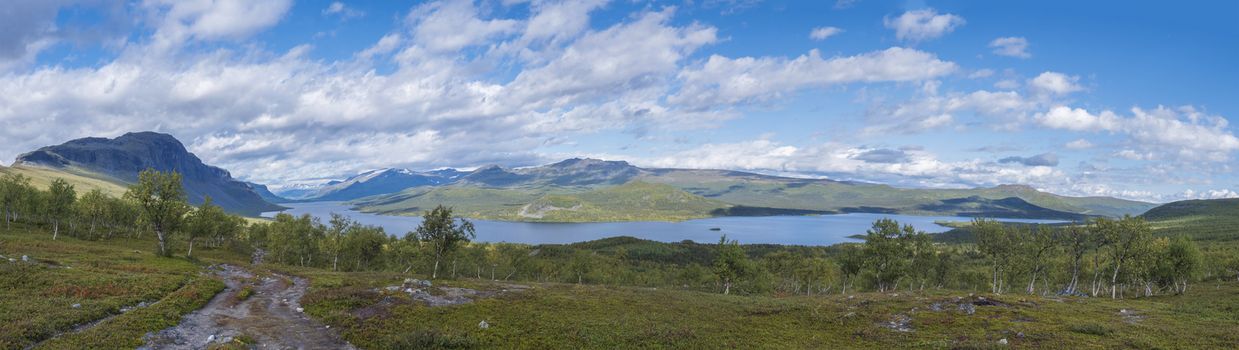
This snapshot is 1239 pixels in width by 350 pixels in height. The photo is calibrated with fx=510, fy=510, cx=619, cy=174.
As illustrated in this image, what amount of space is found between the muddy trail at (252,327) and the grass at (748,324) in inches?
58.5

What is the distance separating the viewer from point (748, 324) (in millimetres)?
42281

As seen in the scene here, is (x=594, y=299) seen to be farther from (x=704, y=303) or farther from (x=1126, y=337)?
(x=1126, y=337)

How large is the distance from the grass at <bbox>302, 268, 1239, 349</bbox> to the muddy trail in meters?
1.49

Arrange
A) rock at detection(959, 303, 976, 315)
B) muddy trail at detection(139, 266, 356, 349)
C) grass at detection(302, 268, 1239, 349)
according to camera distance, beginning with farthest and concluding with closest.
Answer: rock at detection(959, 303, 976, 315)
grass at detection(302, 268, 1239, 349)
muddy trail at detection(139, 266, 356, 349)

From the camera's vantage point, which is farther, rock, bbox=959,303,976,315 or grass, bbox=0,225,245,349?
rock, bbox=959,303,976,315

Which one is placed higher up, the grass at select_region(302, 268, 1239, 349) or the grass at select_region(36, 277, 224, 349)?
the grass at select_region(36, 277, 224, 349)

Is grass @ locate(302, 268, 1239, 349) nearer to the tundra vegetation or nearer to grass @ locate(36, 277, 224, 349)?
the tundra vegetation

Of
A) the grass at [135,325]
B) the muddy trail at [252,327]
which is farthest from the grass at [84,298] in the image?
the muddy trail at [252,327]

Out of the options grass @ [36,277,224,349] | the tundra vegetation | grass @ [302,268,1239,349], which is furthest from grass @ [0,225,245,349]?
grass @ [302,268,1239,349]

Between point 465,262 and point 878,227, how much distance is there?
338ft

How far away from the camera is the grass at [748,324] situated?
108ft

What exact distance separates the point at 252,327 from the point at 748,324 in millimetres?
35658

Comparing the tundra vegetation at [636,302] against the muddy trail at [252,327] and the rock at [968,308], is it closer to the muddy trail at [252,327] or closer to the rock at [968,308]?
the rock at [968,308]

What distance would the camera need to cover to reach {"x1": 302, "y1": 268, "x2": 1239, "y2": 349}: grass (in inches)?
1298
